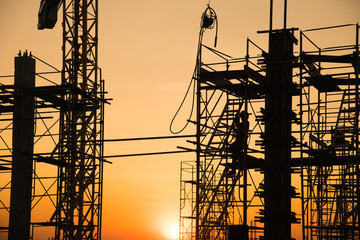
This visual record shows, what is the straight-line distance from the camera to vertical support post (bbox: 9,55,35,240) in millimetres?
39531

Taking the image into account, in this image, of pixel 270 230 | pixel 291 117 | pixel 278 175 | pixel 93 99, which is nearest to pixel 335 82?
pixel 291 117

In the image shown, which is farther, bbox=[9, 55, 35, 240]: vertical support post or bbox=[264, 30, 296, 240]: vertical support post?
bbox=[9, 55, 35, 240]: vertical support post

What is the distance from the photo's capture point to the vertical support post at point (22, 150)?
39.5m

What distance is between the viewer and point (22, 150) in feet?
132

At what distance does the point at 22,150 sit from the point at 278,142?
13.0 m

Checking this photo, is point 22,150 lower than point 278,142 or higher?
lower

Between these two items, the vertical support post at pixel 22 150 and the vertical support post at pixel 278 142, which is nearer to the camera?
the vertical support post at pixel 278 142

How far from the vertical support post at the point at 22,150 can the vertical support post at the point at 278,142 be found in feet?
39.1

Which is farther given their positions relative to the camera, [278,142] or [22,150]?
[22,150]

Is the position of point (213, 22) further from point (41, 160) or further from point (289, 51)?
point (41, 160)

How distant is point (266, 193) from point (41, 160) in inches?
444

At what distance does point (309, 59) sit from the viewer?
1430 inches

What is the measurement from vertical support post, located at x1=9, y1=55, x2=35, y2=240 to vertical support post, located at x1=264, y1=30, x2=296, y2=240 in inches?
470

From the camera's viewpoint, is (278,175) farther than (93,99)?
No
